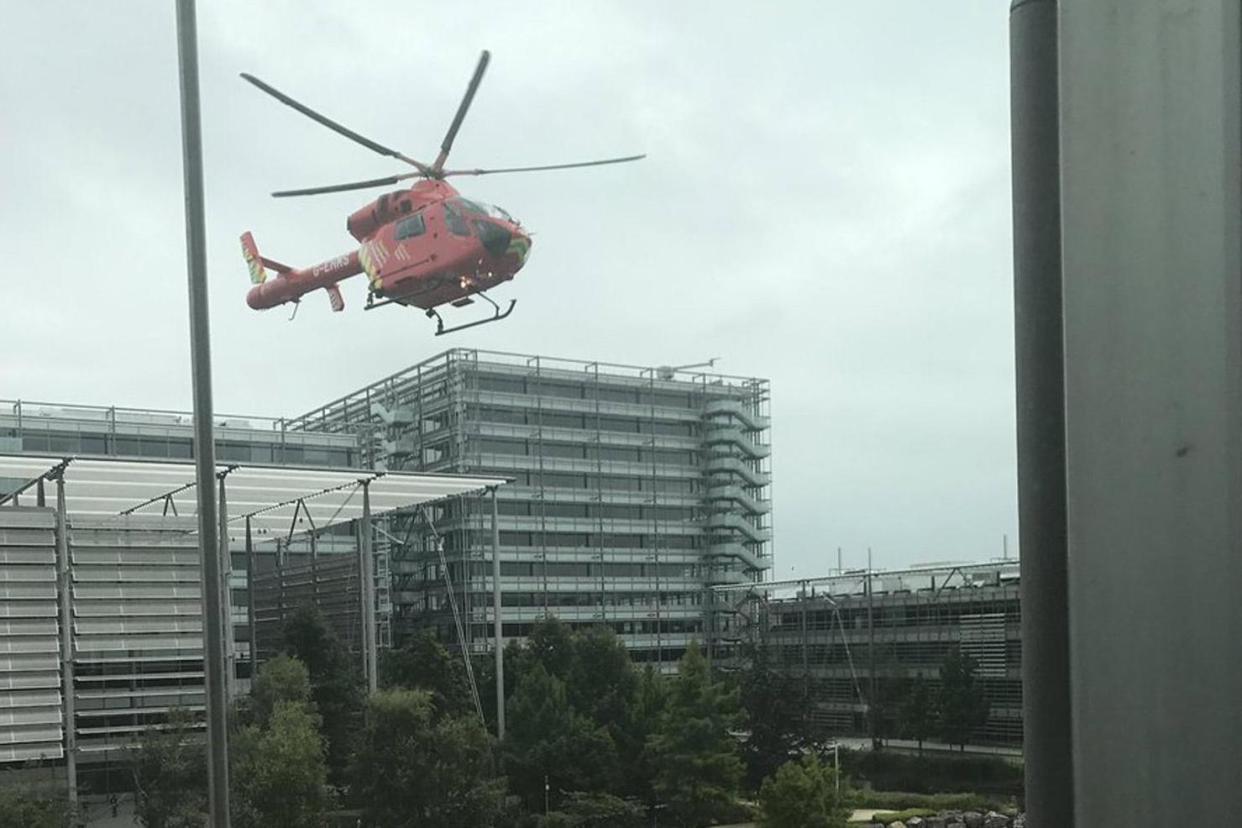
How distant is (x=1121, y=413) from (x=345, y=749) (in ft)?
64.1

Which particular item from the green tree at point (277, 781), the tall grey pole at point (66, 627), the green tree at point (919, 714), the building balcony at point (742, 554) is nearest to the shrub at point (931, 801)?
the green tree at point (919, 714)

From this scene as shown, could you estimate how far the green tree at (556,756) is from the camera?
58.2 ft

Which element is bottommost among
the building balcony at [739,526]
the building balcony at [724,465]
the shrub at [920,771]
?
the shrub at [920,771]

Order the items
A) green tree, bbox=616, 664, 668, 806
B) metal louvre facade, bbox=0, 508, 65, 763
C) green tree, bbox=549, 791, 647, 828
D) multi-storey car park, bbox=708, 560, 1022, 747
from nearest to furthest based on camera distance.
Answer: metal louvre facade, bbox=0, 508, 65, 763 < green tree, bbox=549, 791, 647, 828 < green tree, bbox=616, 664, 668, 806 < multi-storey car park, bbox=708, 560, 1022, 747

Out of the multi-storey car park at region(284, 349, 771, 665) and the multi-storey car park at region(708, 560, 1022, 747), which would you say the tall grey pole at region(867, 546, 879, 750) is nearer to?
the multi-storey car park at region(708, 560, 1022, 747)

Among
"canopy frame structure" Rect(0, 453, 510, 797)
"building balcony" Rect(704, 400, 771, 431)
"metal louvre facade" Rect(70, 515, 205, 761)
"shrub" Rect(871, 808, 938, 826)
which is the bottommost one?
"shrub" Rect(871, 808, 938, 826)

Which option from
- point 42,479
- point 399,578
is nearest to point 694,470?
point 399,578

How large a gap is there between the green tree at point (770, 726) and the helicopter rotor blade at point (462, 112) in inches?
362

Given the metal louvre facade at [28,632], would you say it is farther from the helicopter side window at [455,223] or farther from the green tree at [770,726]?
the green tree at [770,726]

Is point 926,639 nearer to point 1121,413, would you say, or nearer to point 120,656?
point 120,656

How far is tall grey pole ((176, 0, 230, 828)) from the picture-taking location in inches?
131

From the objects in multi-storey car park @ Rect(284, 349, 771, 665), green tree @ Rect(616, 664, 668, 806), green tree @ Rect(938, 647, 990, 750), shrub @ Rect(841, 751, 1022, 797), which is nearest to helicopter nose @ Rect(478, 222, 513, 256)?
green tree @ Rect(616, 664, 668, 806)

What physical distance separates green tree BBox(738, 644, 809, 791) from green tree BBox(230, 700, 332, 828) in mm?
8614

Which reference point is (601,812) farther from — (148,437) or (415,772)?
(148,437)
